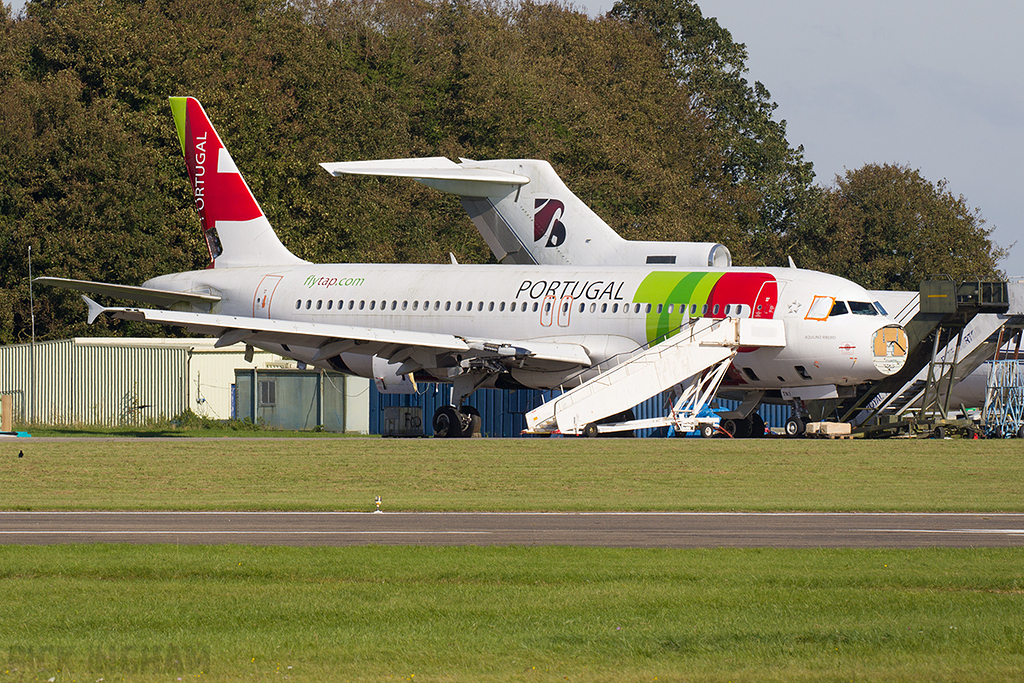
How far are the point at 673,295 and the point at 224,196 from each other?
56.7 ft

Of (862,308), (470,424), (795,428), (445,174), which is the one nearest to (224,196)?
(445,174)

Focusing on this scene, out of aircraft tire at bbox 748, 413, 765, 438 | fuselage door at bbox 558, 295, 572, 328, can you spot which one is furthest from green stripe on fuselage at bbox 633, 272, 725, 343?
aircraft tire at bbox 748, 413, 765, 438

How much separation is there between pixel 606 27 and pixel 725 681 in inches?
4126

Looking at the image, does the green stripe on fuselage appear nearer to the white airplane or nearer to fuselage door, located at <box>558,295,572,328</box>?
the white airplane

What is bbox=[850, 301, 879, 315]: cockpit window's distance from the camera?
3831 cm

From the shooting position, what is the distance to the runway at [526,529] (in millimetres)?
18188

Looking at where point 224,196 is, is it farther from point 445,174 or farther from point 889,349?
point 889,349

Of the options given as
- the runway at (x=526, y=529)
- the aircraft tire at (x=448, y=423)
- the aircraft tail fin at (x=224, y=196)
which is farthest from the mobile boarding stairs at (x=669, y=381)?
the aircraft tail fin at (x=224, y=196)

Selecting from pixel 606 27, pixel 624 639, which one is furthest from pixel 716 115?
pixel 624 639

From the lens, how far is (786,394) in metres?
40.7

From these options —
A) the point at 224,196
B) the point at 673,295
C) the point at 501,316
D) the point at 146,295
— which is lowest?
the point at 501,316

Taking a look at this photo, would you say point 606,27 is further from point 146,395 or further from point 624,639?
point 624,639

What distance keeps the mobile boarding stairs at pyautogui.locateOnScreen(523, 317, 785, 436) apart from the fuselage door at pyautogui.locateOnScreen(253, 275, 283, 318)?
1306 centimetres

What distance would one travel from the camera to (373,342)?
133 feet
